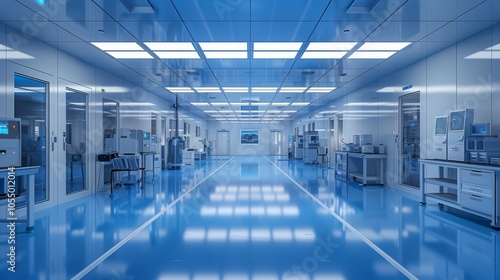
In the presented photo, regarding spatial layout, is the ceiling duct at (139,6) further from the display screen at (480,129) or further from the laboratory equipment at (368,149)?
the laboratory equipment at (368,149)

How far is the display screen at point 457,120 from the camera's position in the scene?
485 centimetres

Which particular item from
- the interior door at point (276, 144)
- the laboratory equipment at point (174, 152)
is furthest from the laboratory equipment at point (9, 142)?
the interior door at point (276, 144)

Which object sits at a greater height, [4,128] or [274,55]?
[274,55]

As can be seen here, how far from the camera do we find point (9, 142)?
385 centimetres

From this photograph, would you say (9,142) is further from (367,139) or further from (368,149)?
(367,139)

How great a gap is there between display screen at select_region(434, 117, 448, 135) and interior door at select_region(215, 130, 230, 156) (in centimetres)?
2082

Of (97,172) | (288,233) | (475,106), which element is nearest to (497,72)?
(475,106)

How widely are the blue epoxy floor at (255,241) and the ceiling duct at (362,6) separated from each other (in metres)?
3.04

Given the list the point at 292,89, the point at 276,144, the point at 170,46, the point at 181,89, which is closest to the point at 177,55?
the point at 170,46

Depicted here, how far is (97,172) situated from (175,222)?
3.84 meters

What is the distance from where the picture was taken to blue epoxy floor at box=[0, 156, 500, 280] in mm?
2768

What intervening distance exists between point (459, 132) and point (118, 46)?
20.4 ft

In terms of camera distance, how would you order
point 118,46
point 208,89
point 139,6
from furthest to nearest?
point 208,89 < point 118,46 < point 139,6

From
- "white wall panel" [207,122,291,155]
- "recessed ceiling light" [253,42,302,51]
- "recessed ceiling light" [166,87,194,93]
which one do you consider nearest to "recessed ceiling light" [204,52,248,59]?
"recessed ceiling light" [253,42,302,51]
